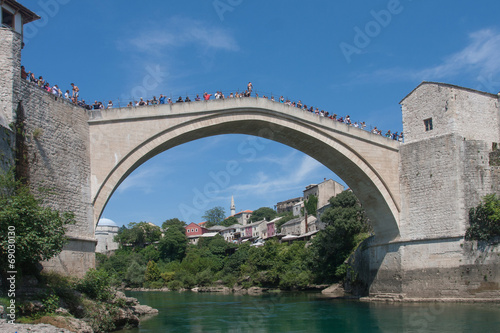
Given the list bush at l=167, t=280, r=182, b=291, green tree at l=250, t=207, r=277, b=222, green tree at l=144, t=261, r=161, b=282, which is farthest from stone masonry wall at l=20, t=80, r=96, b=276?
green tree at l=250, t=207, r=277, b=222

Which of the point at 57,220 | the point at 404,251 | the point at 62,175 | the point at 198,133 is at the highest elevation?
the point at 198,133

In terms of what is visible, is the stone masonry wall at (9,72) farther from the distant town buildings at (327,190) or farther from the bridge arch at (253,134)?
the distant town buildings at (327,190)

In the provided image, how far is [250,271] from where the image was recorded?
35.9 meters

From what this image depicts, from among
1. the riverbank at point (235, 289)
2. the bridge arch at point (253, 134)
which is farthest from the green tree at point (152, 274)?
the bridge arch at point (253, 134)

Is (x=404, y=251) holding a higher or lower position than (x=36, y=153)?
lower

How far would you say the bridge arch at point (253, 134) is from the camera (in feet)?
48.5

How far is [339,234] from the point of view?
27.1m

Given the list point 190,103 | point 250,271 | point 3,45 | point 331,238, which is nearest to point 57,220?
point 3,45

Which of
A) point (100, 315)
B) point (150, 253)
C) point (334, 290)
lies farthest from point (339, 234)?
point (150, 253)

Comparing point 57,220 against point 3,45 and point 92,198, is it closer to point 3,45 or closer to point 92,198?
point 92,198

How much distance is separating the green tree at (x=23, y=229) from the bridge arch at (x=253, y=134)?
142 inches

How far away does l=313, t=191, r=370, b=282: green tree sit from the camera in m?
26.9

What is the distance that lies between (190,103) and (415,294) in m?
10.8

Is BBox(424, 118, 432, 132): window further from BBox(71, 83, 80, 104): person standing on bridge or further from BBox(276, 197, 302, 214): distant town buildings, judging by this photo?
BBox(276, 197, 302, 214): distant town buildings
